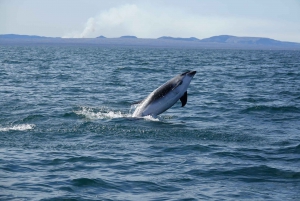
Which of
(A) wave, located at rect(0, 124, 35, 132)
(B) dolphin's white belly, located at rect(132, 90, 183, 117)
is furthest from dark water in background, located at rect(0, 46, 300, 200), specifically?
(B) dolphin's white belly, located at rect(132, 90, 183, 117)

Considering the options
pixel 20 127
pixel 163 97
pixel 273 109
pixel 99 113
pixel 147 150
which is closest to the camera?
pixel 147 150

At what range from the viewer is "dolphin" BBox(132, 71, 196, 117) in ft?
63.1

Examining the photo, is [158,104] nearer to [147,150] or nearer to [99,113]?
[99,113]

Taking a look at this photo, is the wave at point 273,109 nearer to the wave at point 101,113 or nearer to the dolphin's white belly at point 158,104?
the dolphin's white belly at point 158,104

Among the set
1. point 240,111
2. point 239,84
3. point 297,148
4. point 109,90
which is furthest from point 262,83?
point 297,148

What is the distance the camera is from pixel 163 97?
63.0 ft

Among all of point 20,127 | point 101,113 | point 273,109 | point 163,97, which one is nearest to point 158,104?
point 163,97

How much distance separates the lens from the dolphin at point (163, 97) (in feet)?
63.1

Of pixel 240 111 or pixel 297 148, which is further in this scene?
pixel 240 111

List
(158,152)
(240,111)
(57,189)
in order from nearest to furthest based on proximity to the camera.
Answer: (57,189) < (158,152) < (240,111)

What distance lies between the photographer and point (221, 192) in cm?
1105

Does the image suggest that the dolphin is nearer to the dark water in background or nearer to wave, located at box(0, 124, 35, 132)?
the dark water in background

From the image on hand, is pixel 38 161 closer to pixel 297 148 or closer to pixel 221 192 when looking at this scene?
pixel 221 192

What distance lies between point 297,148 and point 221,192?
5334 millimetres
